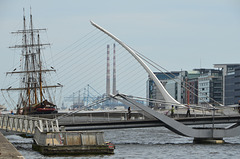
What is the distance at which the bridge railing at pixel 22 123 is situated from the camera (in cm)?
4399

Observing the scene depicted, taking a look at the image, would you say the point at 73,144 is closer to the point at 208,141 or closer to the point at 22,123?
the point at 22,123

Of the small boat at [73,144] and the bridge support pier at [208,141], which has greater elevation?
the small boat at [73,144]

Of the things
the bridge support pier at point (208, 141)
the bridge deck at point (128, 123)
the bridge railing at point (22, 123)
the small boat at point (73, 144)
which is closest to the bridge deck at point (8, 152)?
the small boat at point (73, 144)

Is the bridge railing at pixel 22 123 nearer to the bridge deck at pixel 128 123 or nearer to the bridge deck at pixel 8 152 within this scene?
the bridge deck at pixel 128 123

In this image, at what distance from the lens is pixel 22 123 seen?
159ft

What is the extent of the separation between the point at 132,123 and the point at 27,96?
5575cm

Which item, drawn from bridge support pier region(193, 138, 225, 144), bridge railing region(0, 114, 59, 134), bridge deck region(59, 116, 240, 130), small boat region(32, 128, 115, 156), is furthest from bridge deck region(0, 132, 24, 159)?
bridge support pier region(193, 138, 225, 144)

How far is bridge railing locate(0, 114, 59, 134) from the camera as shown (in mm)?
43987

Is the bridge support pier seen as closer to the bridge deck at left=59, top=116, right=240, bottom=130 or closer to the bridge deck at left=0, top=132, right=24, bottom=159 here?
the bridge deck at left=59, top=116, right=240, bottom=130

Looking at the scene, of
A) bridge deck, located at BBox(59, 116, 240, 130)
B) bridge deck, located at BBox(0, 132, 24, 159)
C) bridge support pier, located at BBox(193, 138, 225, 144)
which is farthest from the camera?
bridge support pier, located at BBox(193, 138, 225, 144)

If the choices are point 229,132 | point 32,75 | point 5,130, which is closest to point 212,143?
point 229,132

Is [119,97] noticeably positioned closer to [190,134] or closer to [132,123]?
[132,123]

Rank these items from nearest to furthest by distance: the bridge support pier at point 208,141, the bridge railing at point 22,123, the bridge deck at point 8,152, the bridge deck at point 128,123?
1. the bridge deck at point 8,152
2. the bridge railing at point 22,123
3. the bridge deck at point 128,123
4. the bridge support pier at point 208,141

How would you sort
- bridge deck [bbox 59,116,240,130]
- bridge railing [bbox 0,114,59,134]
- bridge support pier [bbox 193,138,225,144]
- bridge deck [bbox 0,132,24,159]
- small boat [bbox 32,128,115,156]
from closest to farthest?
bridge deck [bbox 0,132,24,159] → small boat [bbox 32,128,115,156] → bridge railing [bbox 0,114,59,134] → bridge deck [bbox 59,116,240,130] → bridge support pier [bbox 193,138,225,144]
